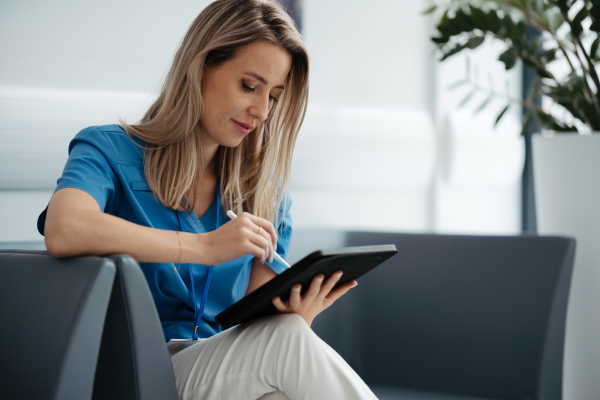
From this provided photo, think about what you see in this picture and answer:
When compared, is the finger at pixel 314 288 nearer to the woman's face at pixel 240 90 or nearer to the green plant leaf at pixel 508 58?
the woman's face at pixel 240 90

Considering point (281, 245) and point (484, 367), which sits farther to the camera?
point (484, 367)

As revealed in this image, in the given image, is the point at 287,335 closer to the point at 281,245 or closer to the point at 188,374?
the point at 188,374

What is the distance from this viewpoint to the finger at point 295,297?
118 cm

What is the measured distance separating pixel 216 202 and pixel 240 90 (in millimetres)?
255

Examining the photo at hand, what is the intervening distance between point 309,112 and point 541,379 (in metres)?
1.08

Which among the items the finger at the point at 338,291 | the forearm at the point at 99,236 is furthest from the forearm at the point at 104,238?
the finger at the point at 338,291

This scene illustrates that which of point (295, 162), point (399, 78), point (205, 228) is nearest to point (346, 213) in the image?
point (295, 162)

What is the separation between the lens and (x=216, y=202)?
1.50m

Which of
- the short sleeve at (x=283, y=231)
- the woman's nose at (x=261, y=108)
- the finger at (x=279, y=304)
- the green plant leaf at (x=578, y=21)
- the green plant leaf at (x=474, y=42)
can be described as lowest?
the finger at (x=279, y=304)

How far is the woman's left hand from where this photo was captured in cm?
119

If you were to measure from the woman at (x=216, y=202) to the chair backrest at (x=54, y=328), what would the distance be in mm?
74

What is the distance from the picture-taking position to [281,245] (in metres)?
1.58

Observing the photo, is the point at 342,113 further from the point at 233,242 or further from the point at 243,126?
the point at 233,242

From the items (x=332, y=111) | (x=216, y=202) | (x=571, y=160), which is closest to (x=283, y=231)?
(x=216, y=202)
